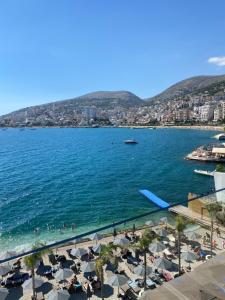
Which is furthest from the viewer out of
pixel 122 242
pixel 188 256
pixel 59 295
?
pixel 122 242

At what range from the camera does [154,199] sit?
39438mm

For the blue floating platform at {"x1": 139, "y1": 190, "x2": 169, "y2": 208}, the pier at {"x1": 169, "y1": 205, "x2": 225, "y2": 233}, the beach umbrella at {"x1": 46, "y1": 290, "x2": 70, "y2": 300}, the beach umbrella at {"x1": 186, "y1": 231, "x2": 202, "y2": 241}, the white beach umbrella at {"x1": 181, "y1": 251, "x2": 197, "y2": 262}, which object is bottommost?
the blue floating platform at {"x1": 139, "y1": 190, "x2": 169, "y2": 208}

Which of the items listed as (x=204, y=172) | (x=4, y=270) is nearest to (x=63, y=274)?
(x=4, y=270)

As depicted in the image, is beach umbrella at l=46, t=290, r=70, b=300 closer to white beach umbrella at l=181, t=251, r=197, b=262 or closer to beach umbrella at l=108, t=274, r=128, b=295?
beach umbrella at l=108, t=274, r=128, b=295

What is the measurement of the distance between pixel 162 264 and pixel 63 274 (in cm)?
640

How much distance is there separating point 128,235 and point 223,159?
157ft

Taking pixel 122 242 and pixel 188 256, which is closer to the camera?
pixel 188 256

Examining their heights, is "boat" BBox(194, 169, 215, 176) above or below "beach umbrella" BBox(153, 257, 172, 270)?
below

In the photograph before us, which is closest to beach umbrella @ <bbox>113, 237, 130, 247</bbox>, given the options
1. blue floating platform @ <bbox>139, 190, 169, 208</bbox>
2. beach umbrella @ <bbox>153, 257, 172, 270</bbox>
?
beach umbrella @ <bbox>153, 257, 172, 270</bbox>

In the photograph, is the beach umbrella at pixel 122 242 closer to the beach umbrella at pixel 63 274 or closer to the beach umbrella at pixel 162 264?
the beach umbrella at pixel 162 264

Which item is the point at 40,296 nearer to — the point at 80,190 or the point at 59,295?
the point at 59,295

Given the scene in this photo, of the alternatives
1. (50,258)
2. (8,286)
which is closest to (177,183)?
(50,258)

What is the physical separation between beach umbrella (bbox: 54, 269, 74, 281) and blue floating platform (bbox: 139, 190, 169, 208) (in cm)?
1896

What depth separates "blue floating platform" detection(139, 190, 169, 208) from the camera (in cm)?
3745
